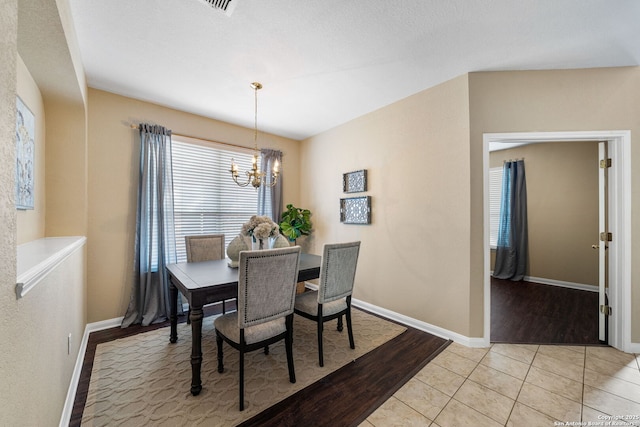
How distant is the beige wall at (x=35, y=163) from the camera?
1.72m

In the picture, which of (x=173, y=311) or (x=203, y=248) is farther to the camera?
(x=203, y=248)

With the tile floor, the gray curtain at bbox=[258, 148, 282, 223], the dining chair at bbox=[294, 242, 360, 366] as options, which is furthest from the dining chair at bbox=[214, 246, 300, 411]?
the gray curtain at bbox=[258, 148, 282, 223]

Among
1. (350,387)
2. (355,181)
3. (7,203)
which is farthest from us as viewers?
(355,181)

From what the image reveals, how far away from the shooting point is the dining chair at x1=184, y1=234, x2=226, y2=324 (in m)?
2.92

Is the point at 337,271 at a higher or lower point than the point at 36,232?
lower

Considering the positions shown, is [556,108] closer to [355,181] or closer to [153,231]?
[355,181]

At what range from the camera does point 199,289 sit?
184cm

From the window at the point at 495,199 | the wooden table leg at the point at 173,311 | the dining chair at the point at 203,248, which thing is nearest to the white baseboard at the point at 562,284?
the window at the point at 495,199

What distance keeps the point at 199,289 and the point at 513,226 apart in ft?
18.2

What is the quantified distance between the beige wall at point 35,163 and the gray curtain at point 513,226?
6.53 m

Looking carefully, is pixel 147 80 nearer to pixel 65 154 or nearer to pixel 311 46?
pixel 65 154

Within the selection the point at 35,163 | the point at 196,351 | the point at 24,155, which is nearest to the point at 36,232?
the point at 35,163

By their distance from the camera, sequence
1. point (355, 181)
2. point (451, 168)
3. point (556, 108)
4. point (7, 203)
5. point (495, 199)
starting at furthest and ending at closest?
point (495, 199)
point (355, 181)
point (451, 168)
point (556, 108)
point (7, 203)

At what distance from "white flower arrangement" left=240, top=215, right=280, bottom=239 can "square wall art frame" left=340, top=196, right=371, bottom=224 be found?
1.46 metres
